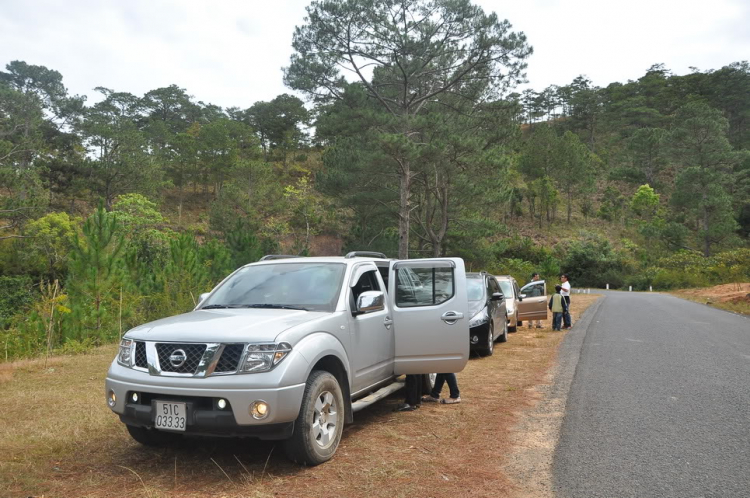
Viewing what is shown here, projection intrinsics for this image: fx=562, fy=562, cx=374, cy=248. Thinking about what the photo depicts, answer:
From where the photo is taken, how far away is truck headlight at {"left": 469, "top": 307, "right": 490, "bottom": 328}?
37.1ft

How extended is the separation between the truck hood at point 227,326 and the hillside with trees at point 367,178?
743 cm

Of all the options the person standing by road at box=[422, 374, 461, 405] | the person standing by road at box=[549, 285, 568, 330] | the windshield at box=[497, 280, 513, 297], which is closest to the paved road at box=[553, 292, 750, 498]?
the person standing by road at box=[422, 374, 461, 405]

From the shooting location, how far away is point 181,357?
4.42 metres

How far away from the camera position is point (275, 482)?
14.4 ft

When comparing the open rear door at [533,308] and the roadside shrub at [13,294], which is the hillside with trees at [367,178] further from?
the open rear door at [533,308]

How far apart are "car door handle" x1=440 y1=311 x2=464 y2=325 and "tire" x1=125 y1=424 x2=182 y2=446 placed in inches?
117

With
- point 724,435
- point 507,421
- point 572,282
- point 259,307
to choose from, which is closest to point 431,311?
point 507,421

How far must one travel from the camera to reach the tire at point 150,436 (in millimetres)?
5074

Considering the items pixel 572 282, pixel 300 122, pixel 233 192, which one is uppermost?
pixel 300 122

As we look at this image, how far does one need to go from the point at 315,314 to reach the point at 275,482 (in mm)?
1448

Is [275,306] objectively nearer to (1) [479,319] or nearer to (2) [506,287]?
(1) [479,319]

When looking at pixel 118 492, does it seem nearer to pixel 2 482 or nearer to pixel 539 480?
pixel 2 482

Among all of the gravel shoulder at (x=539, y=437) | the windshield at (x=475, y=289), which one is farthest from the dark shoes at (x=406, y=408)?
the windshield at (x=475, y=289)

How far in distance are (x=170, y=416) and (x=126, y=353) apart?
32.5 inches
